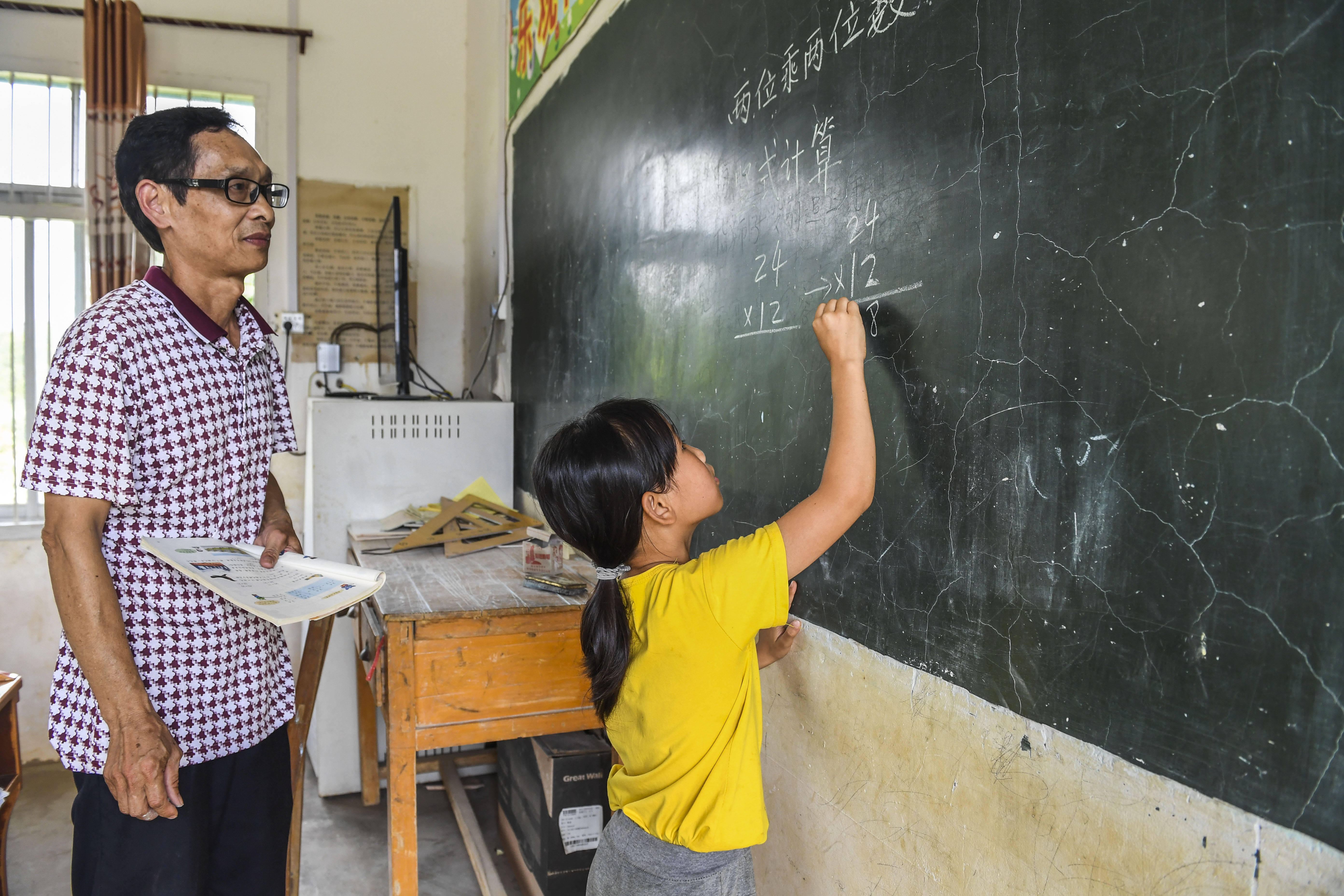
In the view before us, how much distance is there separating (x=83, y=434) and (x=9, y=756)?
1603 millimetres

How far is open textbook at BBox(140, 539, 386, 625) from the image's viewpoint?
42.2 inches

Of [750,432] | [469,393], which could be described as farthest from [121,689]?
[469,393]

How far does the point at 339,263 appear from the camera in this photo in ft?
13.2

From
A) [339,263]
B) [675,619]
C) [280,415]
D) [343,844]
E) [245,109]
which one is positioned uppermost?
[245,109]

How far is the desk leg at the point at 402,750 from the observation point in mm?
1595

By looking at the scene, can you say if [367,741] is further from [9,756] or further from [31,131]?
[31,131]

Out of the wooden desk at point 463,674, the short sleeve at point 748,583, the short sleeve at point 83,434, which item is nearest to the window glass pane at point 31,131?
the wooden desk at point 463,674

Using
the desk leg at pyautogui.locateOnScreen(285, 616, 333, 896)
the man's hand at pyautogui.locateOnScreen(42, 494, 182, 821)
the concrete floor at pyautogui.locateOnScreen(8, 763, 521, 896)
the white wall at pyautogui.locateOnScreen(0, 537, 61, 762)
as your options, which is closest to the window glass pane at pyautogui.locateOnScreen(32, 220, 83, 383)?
the white wall at pyautogui.locateOnScreen(0, 537, 61, 762)

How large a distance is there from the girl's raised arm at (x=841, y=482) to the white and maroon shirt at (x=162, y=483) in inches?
35.8

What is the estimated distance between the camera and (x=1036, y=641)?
83cm

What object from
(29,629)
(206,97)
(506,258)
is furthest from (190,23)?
(29,629)

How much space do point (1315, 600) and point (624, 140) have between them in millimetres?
1748

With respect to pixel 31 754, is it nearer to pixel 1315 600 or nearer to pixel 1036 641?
pixel 1036 641

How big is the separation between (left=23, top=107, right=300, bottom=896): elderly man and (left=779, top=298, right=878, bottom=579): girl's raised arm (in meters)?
0.85
